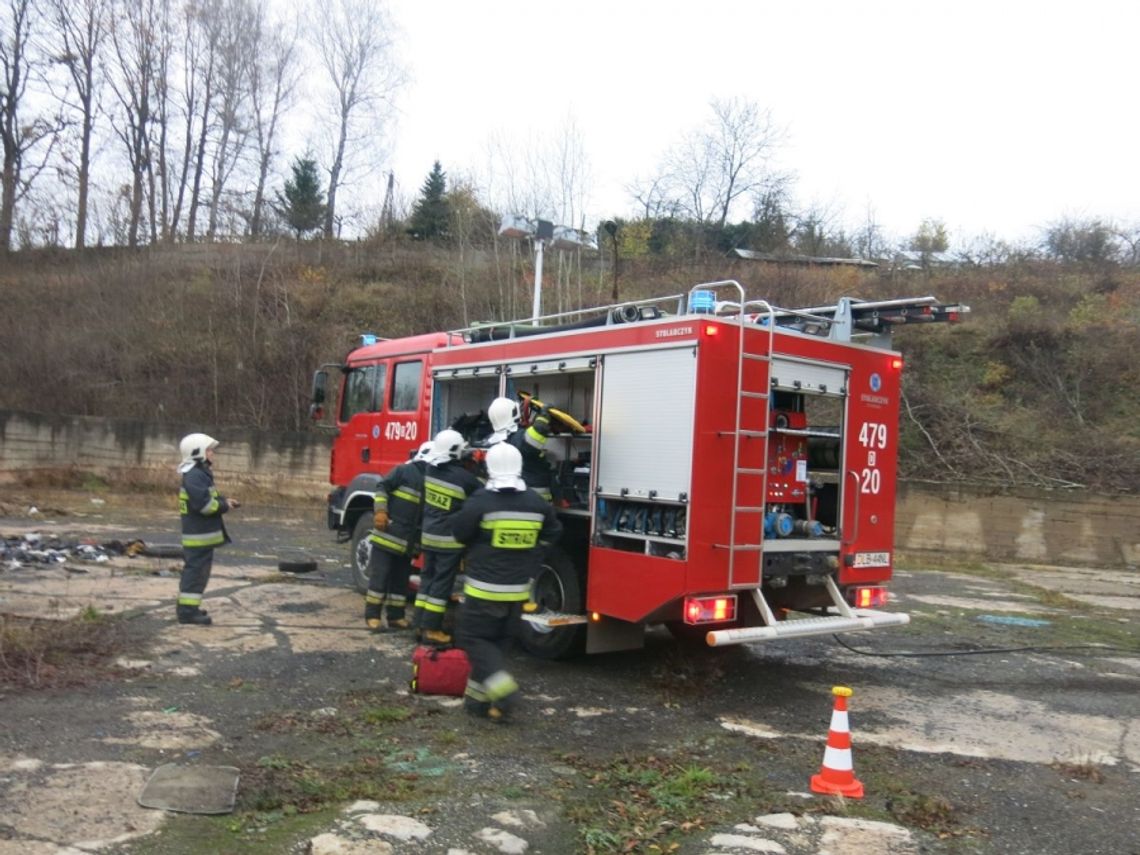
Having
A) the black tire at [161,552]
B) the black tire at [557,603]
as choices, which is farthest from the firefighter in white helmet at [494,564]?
the black tire at [161,552]

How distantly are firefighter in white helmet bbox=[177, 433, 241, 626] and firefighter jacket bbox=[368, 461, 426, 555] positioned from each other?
1.49 meters

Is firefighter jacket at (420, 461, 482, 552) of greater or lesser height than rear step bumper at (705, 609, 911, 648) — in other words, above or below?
above

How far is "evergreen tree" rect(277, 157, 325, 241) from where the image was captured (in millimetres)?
33094

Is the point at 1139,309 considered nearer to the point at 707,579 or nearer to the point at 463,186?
the point at 463,186

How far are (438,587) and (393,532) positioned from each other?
1013 mm

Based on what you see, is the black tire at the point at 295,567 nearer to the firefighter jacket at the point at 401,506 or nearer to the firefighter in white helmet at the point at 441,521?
the firefighter jacket at the point at 401,506

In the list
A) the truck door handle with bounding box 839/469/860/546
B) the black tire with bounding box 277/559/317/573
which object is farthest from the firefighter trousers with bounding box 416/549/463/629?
the black tire with bounding box 277/559/317/573

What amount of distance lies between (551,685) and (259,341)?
65.2 feet

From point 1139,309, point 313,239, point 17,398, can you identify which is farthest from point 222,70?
point 1139,309

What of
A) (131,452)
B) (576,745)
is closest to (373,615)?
(576,745)

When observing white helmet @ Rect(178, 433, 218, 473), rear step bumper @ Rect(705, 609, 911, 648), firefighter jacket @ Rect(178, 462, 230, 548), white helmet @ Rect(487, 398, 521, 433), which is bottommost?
rear step bumper @ Rect(705, 609, 911, 648)

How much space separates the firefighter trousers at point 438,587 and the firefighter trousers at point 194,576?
2.28m

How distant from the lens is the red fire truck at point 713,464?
5.82 m

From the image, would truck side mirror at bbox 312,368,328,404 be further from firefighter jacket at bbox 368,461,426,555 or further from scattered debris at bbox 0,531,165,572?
scattered debris at bbox 0,531,165,572
